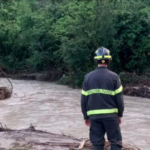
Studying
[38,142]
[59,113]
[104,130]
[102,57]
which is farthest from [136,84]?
[102,57]

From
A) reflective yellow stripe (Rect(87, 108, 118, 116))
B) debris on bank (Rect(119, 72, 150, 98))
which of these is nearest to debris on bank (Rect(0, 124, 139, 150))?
reflective yellow stripe (Rect(87, 108, 118, 116))

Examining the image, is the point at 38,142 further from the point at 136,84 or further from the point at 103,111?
the point at 136,84

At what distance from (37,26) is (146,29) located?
840 centimetres

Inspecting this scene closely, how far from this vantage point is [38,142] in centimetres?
839

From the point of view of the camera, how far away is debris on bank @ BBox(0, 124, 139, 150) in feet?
25.9

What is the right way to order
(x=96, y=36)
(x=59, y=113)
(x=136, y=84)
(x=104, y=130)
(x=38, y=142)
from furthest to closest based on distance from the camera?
(x=96, y=36) < (x=136, y=84) < (x=59, y=113) < (x=38, y=142) < (x=104, y=130)

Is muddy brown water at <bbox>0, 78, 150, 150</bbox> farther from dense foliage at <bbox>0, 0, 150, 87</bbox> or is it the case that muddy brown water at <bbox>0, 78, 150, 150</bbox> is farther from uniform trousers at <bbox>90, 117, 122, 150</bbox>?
uniform trousers at <bbox>90, 117, 122, 150</bbox>

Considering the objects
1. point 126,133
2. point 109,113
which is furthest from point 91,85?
point 126,133

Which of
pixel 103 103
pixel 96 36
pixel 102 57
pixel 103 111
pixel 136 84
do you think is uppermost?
pixel 102 57

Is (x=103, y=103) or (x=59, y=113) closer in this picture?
(x=103, y=103)

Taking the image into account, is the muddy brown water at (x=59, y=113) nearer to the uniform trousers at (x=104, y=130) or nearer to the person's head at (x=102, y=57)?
the uniform trousers at (x=104, y=130)

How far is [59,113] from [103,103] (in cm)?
964

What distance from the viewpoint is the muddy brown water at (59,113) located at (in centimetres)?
1229

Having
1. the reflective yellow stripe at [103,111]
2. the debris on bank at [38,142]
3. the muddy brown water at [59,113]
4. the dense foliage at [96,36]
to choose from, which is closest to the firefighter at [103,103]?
the reflective yellow stripe at [103,111]
